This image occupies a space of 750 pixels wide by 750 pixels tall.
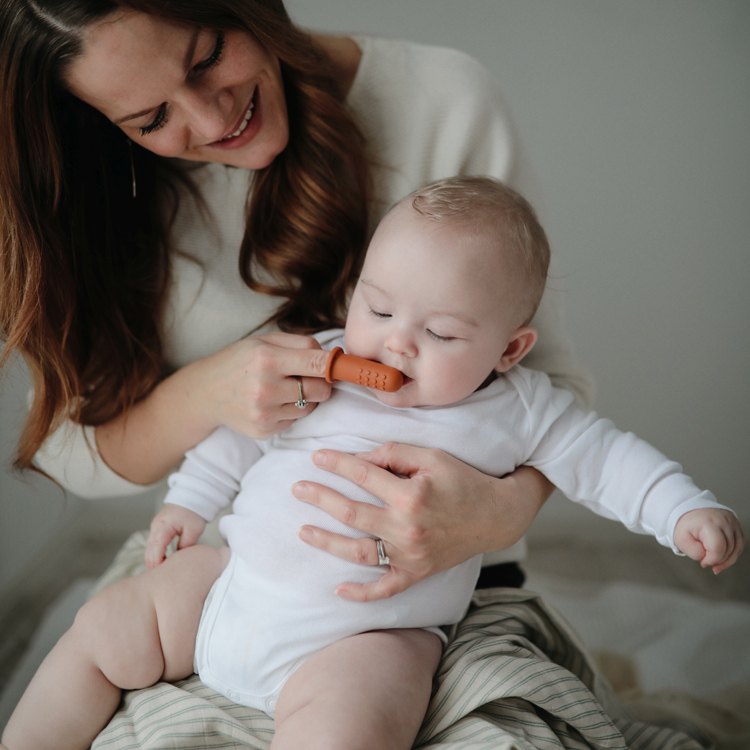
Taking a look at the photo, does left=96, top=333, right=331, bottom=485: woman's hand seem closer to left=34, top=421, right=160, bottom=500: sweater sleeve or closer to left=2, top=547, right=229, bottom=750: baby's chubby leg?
left=34, top=421, right=160, bottom=500: sweater sleeve

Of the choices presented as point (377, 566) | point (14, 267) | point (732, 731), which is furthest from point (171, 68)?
point (732, 731)

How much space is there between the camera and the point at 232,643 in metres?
0.90

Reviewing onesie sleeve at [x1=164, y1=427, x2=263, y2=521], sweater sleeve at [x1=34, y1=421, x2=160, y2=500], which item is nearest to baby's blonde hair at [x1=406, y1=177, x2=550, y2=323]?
onesie sleeve at [x1=164, y1=427, x2=263, y2=521]

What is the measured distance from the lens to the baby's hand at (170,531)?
104 centimetres

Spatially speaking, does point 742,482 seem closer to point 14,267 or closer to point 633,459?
point 633,459

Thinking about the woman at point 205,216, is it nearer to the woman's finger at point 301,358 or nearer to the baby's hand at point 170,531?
the woman's finger at point 301,358

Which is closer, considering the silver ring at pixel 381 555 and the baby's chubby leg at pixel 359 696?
the baby's chubby leg at pixel 359 696

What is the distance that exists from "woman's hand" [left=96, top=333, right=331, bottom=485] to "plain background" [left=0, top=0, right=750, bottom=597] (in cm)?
49

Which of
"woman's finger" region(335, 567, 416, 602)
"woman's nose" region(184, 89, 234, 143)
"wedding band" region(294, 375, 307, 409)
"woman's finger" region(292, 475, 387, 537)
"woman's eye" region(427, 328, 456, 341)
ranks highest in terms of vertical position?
"woman's nose" region(184, 89, 234, 143)

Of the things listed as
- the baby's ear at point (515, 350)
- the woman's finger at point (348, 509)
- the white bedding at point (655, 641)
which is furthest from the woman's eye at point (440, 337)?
the white bedding at point (655, 641)

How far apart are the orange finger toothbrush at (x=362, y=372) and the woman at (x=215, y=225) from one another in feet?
0.09

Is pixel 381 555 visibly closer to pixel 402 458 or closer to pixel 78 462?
pixel 402 458

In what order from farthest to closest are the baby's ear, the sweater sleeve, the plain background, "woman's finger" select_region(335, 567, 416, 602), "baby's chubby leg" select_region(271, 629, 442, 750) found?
the plain background → the sweater sleeve → the baby's ear → "woman's finger" select_region(335, 567, 416, 602) → "baby's chubby leg" select_region(271, 629, 442, 750)

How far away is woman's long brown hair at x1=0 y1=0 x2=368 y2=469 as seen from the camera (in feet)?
3.03
